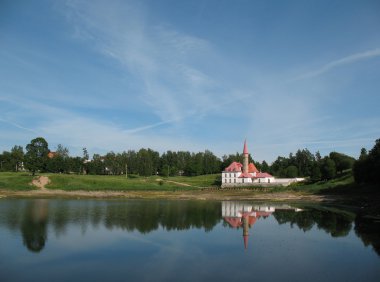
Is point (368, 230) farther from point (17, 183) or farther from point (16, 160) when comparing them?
point (16, 160)

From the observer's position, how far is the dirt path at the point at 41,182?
83250mm

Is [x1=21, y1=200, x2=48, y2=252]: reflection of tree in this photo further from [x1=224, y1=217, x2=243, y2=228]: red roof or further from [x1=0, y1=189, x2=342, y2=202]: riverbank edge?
[x1=0, y1=189, x2=342, y2=202]: riverbank edge

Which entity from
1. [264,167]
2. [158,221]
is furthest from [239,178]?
[158,221]

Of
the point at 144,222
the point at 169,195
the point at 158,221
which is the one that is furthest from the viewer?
the point at 169,195

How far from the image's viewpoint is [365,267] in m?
21.4

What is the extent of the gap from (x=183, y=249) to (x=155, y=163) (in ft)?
435

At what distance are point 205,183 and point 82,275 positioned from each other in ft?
310

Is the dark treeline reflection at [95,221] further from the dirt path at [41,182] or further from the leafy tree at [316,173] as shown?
the leafy tree at [316,173]

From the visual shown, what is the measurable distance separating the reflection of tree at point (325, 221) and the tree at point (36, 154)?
75.1 m

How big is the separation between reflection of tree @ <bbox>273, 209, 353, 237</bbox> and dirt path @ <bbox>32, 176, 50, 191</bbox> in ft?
193

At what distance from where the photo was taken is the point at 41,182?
85.2m

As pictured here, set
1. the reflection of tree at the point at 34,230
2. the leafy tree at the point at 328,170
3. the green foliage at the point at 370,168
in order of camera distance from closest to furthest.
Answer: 1. the reflection of tree at the point at 34,230
2. the green foliage at the point at 370,168
3. the leafy tree at the point at 328,170

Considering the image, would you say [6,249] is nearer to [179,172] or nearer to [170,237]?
[170,237]

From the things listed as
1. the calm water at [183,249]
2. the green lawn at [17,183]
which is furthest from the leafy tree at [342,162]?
the green lawn at [17,183]
